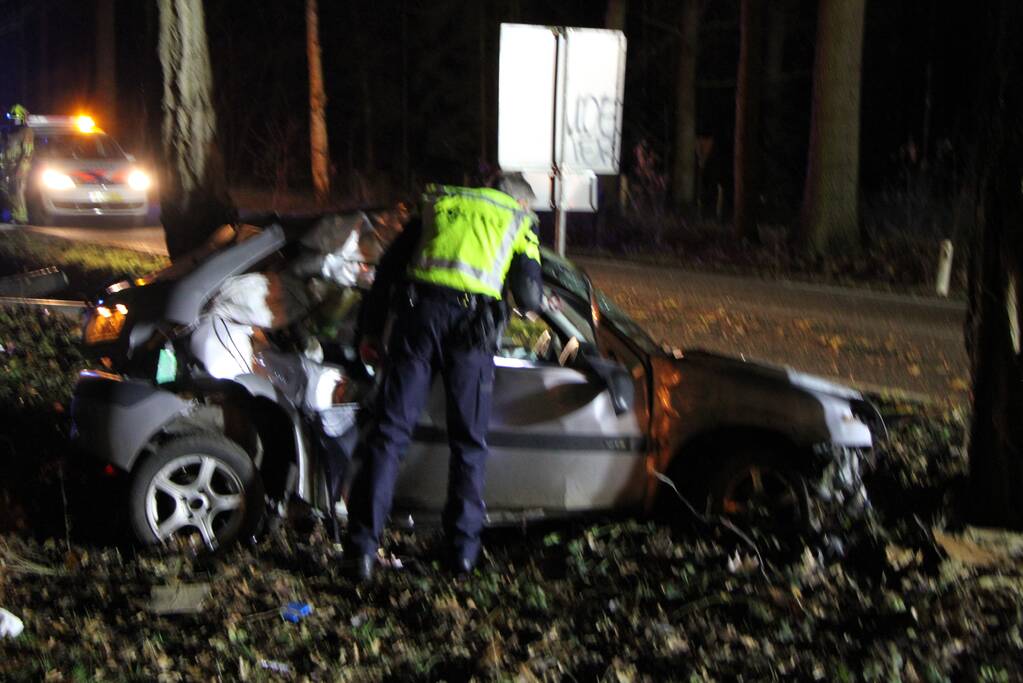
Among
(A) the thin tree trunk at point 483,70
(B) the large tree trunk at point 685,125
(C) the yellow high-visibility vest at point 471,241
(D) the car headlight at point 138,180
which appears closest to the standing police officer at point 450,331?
(C) the yellow high-visibility vest at point 471,241

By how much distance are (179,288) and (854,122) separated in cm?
1503

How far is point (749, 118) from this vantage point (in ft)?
64.4

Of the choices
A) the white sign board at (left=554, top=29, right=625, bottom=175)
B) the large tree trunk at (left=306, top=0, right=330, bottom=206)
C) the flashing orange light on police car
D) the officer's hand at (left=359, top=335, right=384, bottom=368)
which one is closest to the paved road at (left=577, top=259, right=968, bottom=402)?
the white sign board at (left=554, top=29, right=625, bottom=175)

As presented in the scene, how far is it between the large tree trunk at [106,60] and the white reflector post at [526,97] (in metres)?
26.1

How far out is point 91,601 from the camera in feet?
14.7

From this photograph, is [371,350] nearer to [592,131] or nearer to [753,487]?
[753,487]

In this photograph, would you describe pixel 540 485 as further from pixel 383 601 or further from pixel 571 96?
pixel 571 96

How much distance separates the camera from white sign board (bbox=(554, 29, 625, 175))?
24.3ft

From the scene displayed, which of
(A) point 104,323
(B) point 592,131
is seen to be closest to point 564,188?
(B) point 592,131

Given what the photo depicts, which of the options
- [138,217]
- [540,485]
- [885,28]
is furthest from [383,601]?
[885,28]

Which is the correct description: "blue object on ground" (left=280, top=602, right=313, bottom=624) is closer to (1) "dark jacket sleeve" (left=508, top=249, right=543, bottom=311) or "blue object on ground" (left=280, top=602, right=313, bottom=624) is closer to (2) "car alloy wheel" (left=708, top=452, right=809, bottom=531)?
(1) "dark jacket sleeve" (left=508, top=249, right=543, bottom=311)

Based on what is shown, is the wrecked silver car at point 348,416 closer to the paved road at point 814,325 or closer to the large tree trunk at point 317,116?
the paved road at point 814,325

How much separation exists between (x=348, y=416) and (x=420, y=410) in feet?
1.22

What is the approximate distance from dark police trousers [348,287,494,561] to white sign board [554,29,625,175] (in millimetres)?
3200
